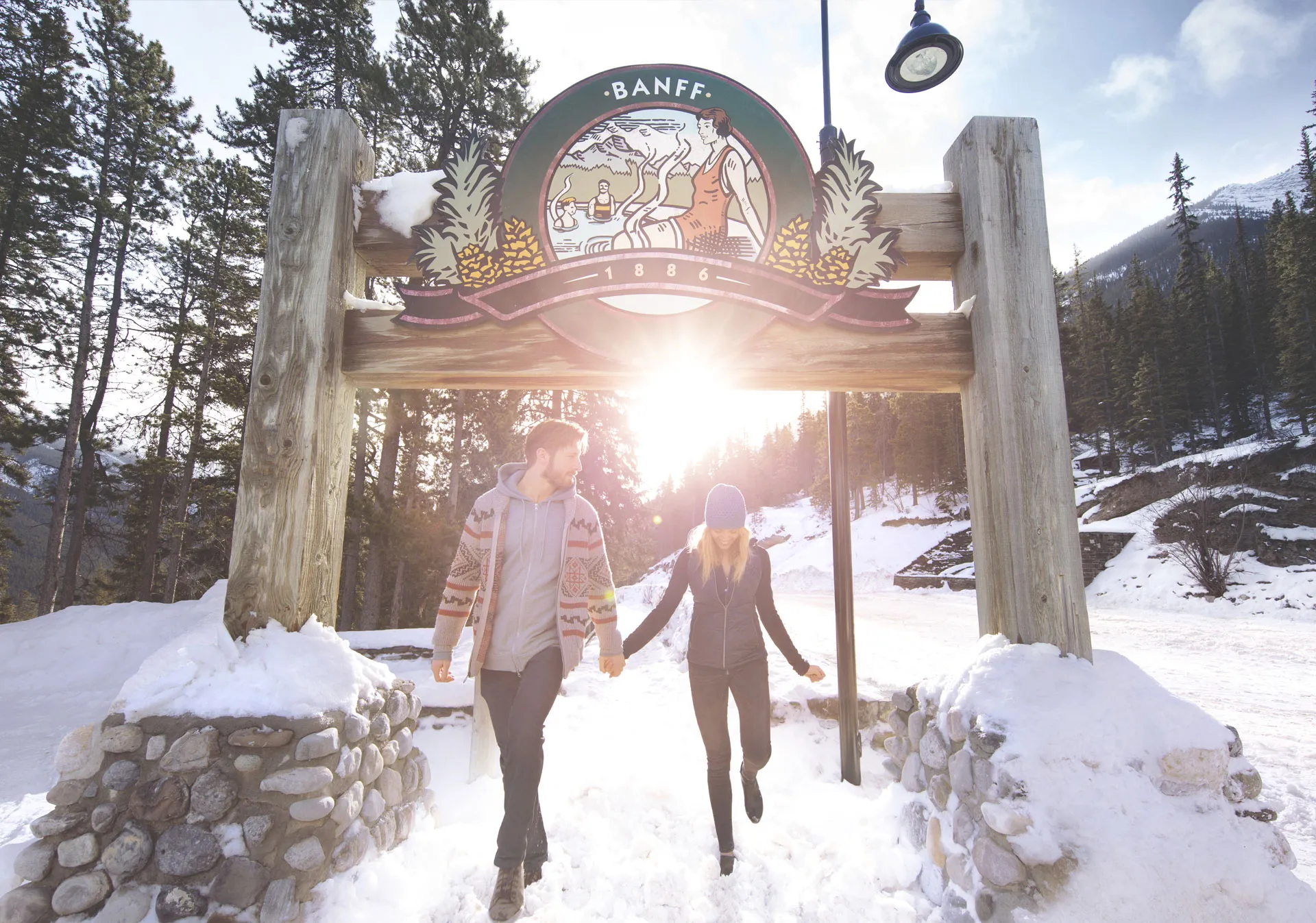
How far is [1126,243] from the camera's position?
6535 inches

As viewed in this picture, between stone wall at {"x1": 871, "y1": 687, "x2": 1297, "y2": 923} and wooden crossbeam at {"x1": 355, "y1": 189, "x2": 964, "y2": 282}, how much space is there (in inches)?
105

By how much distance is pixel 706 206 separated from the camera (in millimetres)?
3768

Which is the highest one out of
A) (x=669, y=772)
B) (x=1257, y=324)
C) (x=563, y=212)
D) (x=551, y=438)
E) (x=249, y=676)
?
(x=1257, y=324)

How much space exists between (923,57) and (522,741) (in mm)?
4928

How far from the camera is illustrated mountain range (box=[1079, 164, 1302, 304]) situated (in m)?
109

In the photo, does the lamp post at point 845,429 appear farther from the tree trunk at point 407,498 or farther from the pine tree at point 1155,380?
the pine tree at point 1155,380

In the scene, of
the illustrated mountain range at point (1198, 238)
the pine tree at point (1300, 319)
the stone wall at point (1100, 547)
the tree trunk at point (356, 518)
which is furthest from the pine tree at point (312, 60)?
the illustrated mountain range at point (1198, 238)

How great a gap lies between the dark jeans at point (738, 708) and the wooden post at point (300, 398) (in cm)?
212

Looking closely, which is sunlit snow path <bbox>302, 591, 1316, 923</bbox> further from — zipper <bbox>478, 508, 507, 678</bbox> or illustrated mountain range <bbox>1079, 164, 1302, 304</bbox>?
illustrated mountain range <bbox>1079, 164, 1302, 304</bbox>

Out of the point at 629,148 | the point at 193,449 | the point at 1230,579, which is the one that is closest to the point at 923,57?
the point at 629,148

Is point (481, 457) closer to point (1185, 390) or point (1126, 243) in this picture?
point (1185, 390)

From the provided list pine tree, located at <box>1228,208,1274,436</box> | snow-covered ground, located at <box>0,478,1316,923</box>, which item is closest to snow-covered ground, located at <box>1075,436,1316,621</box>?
snow-covered ground, located at <box>0,478,1316,923</box>

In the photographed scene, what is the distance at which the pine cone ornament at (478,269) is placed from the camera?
368cm

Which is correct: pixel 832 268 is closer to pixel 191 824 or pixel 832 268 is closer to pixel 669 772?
pixel 669 772
